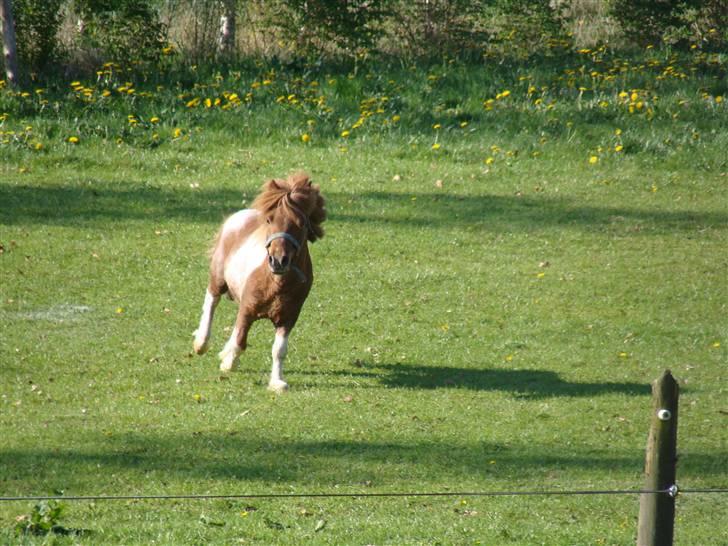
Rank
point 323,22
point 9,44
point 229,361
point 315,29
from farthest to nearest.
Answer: point 315,29
point 323,22
point 9,44
point 229,361

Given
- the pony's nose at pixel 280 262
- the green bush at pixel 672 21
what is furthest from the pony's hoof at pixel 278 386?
the green bush at pixel 672 21

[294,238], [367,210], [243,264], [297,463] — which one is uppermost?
[294,238]

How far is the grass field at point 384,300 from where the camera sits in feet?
27.8

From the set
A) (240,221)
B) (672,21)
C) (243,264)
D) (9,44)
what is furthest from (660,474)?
(672,21)

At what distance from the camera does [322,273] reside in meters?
15.2

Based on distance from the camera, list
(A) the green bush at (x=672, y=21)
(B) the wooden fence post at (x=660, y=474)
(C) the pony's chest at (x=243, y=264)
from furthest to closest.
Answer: (A) the green bush at (x=672, y=21) → (C) the pony's chest at (x=243, y=264) → (B) the wooden fence post at (x=660, y=474)

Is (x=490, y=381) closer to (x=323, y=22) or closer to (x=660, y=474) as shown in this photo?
(x=660, y=474)

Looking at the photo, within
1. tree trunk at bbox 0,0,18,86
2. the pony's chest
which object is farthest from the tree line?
the pony's chest

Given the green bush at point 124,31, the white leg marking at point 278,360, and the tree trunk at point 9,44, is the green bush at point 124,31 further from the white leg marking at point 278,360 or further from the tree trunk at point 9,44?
the white leg marking at point 278,360

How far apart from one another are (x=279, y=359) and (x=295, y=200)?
1.60 meters

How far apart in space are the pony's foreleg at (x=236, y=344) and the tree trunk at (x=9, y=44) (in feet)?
38.7

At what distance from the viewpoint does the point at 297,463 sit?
898cm

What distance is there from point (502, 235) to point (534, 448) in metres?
7.68

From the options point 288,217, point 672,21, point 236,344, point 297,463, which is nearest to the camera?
point 297,463
